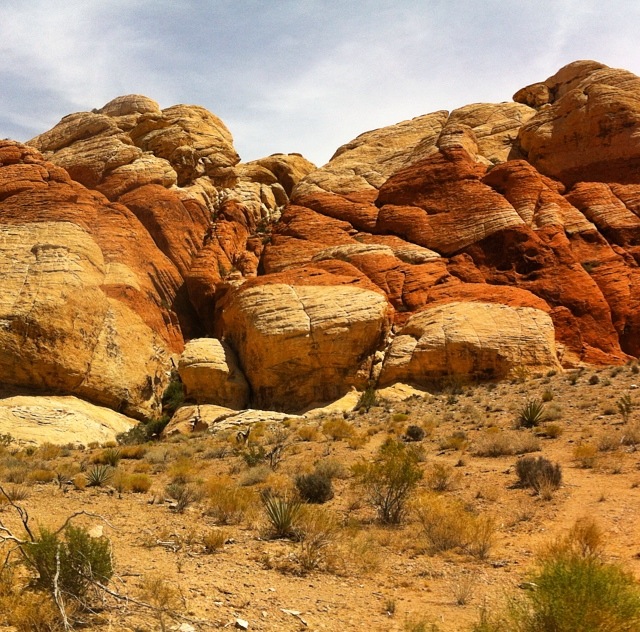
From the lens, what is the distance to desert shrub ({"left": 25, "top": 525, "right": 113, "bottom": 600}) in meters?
6.62

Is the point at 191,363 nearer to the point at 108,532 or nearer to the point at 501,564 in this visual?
the point at 108,532

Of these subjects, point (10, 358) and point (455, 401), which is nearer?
point (455, 401)

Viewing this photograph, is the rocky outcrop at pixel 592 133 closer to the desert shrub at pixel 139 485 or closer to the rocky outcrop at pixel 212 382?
the rocky outcrop at pixel 212 382

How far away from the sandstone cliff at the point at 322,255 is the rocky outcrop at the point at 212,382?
11cm

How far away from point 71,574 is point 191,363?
27231mm

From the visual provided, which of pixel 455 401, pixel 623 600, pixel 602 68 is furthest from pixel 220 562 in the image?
pixel 602 68

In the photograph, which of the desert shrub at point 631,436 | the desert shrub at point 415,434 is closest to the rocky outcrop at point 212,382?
the desert shrub at point 415,434

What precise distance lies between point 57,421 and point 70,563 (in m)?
24.6

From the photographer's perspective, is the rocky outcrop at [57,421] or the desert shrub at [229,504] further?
the rocky outcrop at [57,421]

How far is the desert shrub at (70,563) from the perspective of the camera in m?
6.62

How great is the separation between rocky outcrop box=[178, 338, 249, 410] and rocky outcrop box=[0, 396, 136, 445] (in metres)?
3.97

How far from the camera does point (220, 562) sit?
8.81m

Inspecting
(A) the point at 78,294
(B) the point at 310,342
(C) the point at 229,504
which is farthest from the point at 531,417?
(A) the point at 78,294

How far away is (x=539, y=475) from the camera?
489 inches
